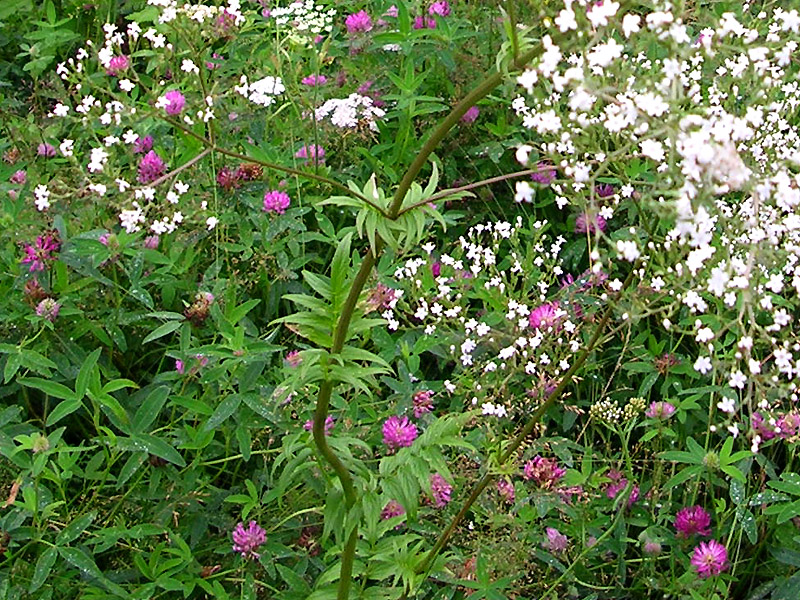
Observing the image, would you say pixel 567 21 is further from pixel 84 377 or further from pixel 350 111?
pixel 350 111

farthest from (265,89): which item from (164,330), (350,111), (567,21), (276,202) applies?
(567,21)

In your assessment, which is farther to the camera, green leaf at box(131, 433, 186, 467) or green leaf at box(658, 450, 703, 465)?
green leaf at box(658, 450, 703, 465)

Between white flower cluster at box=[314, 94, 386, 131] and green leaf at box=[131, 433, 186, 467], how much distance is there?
3.32 feet

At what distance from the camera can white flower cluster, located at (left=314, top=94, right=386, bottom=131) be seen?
9.20 ft

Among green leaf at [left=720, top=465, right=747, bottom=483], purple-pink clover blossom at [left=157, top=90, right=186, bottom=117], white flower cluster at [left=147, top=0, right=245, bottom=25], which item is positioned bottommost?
green leaf at [left=720, top=465, right=747, bottom=483]

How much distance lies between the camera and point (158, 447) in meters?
2.10

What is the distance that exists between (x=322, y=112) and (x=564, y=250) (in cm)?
77

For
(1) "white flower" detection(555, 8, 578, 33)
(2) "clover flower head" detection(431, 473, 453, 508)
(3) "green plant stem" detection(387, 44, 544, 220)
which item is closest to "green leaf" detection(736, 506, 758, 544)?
(2) "clover flower head" detection(431, 473, 453, 508)

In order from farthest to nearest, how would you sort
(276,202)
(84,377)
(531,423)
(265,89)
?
(265,89)
(276,202)
(84,377)
(531,423)

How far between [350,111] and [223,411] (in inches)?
40.6

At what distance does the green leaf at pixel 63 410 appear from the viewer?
2035mm

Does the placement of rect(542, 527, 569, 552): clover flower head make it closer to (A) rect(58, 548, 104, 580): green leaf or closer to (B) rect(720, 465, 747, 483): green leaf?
(B) rect(720, 465, 747, 483): green leaf

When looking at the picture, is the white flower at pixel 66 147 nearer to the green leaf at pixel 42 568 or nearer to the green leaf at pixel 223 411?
the green leaf at pixel 223 411

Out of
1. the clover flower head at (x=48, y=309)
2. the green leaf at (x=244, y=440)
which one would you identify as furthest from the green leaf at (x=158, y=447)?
the clover flower head at (x=48, y=309)
